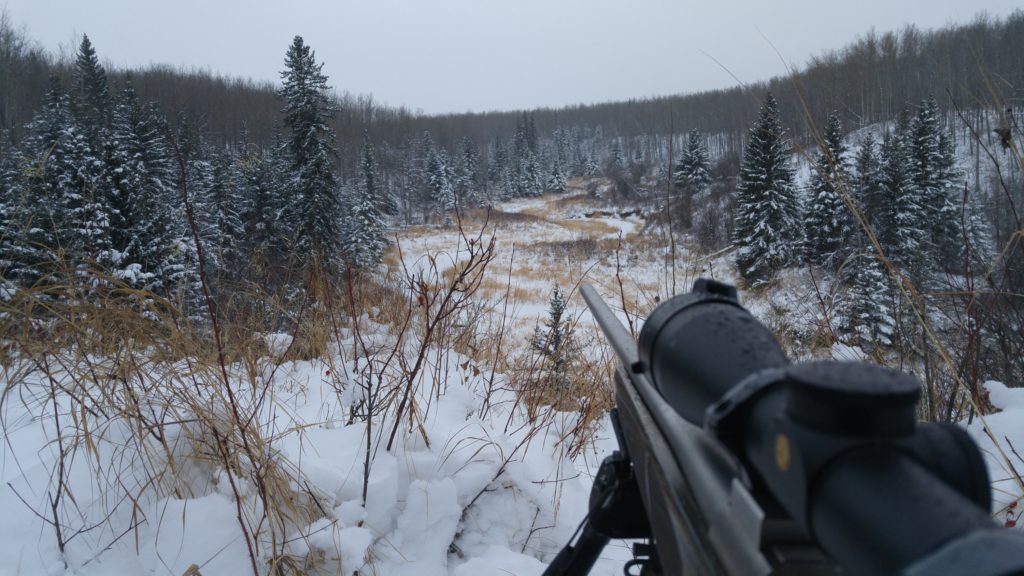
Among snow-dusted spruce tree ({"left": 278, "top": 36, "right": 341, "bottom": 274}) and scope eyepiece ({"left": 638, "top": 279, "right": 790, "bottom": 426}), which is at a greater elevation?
snow-dusted spruce tree ({"left": 278, "top": 36, "right": 341, "bottom": 274})

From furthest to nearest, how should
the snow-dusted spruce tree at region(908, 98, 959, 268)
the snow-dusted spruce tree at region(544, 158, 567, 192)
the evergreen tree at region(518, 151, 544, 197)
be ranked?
the snow-dusted spruce tree at region(544, 158, 567, 192), the evergreen tree at region(518, 151, 544, 197), the snow-dusted spruce tree at region(908, 98, 959, 268)

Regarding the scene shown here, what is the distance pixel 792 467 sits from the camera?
401 millimetres

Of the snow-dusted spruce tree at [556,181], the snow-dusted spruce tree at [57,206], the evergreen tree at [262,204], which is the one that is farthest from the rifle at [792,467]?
the snow-dusted spruce tree at [556,181]

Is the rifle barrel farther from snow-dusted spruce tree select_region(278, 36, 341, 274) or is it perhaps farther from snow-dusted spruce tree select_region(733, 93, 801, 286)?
snow-dusted spruce tree select_region(278, 36, 341, 274)

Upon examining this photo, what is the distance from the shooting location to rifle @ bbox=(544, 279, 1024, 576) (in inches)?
12.5

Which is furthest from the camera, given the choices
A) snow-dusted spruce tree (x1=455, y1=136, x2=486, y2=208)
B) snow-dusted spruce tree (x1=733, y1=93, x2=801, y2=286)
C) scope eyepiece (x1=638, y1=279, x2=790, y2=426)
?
snow-dusted spruce tree (x1=455, y1=136, x2=486, y2=208)

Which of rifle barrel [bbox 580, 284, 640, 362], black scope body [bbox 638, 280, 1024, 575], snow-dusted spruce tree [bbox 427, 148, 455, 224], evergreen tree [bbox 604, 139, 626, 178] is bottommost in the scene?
rifle barrel [bbox 580, 284, 640, 362]

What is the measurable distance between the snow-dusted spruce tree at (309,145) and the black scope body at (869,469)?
23.8m

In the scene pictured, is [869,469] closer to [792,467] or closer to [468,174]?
[792,467]

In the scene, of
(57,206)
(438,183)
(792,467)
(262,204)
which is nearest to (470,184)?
(438,183)

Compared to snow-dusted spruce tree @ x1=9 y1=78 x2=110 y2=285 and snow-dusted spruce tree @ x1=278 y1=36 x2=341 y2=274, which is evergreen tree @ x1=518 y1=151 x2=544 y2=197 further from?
snow-dusted spruce tree @ x1=9 y1=78 x2=110 y2=285

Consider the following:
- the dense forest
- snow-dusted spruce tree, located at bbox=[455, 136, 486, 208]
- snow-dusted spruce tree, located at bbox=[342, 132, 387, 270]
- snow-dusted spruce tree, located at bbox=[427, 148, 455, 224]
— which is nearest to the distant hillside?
the dense forest

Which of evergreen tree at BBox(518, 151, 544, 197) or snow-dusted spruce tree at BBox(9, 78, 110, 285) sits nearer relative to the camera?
snow-dusted spruce tree at BBox(9, 78, 110, 285)

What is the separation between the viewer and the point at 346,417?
2133mm
